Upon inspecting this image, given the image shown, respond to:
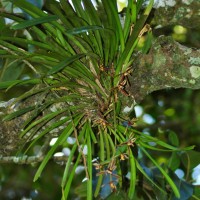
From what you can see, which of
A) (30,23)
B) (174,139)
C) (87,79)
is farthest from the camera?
(174,139)

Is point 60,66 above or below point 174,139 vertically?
above

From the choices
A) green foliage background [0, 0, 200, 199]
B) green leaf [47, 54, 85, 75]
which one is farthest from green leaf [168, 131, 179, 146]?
green leaf [47, 54, 85, 75]

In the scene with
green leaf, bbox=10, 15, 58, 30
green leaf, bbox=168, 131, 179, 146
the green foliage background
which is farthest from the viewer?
green leaf, bbox=168, 131, 179, 146

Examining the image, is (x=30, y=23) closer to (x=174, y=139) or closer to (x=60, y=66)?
(x=60, y=66)

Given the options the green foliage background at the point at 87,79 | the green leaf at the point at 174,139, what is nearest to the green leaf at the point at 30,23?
the green foliage background at the point at 87,79

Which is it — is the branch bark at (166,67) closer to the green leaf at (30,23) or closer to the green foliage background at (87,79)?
the green foliage background at (87,79)

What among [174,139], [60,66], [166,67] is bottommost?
[174,139]

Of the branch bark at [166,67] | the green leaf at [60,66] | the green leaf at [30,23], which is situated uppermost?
the green leaf at [30,23]

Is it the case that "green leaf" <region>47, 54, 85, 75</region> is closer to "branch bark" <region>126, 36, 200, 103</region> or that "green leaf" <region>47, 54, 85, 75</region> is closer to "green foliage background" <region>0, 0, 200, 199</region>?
"green foliage background" <region>0, 0, 200, 199</region>

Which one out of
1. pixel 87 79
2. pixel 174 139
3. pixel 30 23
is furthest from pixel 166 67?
pixel 174 139
